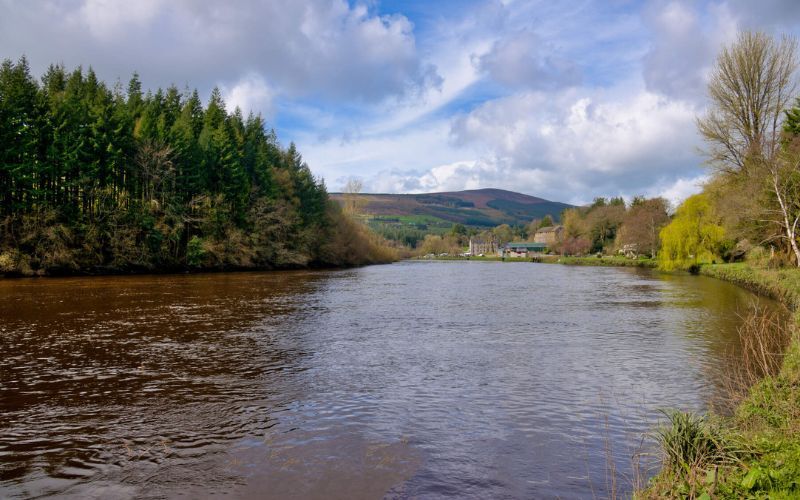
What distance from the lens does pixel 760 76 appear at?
39.6 metres

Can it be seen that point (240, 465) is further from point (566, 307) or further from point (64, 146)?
point (64, 146)

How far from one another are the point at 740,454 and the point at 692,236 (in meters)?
57.1

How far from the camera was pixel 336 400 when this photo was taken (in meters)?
11.3

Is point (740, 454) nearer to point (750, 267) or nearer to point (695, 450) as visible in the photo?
point (695, 450)

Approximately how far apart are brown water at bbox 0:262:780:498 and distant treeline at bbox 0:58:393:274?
79.3 feet

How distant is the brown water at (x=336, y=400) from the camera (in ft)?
24.5

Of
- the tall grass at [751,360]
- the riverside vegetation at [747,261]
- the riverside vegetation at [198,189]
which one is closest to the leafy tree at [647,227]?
the riverside vegetation at [747,261]

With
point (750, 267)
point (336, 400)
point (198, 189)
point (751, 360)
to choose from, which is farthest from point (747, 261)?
point (198, 189)

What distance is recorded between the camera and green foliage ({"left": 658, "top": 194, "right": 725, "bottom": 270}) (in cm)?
5525

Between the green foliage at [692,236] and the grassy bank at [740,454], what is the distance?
53040mm

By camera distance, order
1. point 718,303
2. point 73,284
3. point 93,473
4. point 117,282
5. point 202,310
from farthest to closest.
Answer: point 117,282 → point 73,284 → point 718,303 → point 202,310 → point 93,473

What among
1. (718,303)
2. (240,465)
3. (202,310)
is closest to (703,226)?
(718,303)

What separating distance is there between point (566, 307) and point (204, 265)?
41767 millimetres

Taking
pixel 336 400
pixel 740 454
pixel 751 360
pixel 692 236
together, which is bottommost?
pixel 336 400
